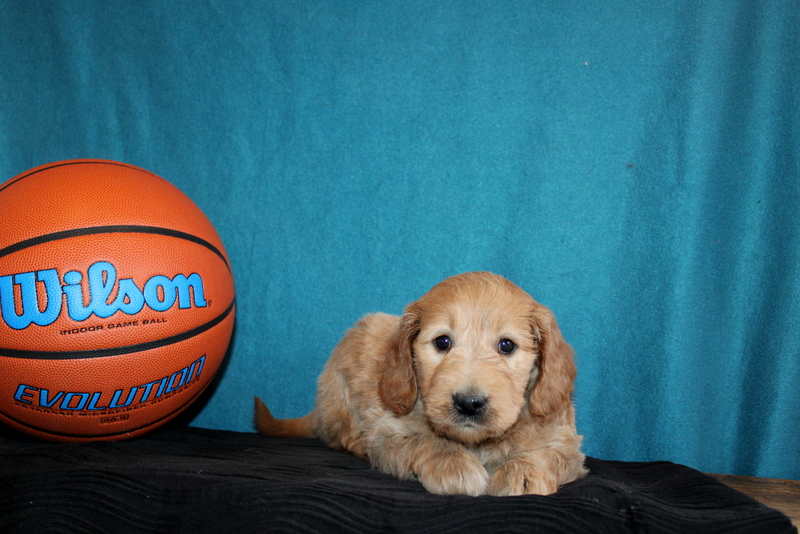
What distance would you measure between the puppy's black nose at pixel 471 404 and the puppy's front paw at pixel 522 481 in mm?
281

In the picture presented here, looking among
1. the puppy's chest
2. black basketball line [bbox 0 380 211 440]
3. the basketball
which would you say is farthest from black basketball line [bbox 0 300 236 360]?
the puppy's chest

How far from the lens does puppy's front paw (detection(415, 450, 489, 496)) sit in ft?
6.20

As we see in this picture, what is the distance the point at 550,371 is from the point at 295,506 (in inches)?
42.1

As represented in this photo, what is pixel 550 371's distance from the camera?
212 centimetres

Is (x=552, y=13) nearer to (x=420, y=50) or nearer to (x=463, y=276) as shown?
(x=420, y=50)

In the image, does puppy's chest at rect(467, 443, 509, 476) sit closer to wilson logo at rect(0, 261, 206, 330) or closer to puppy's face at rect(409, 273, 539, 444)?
puppy's face at rect(409, 273, 539, 444)

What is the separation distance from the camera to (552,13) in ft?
10.1

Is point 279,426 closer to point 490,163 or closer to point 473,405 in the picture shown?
point 473,405

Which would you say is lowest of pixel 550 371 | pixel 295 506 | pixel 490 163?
pixel 295 506

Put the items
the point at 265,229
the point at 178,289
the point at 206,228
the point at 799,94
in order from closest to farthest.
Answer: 1. the point at 178,289
2. the point at 206,228
3. the point at 799,94
4. the point at 265,229

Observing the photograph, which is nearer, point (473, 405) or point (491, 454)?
point (473, 405)

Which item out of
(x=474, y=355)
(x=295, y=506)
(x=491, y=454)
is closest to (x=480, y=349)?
(x=474, y=355)

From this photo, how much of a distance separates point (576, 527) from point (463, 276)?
1041mm

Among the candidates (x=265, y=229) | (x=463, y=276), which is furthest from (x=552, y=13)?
(x=265, y=229)
